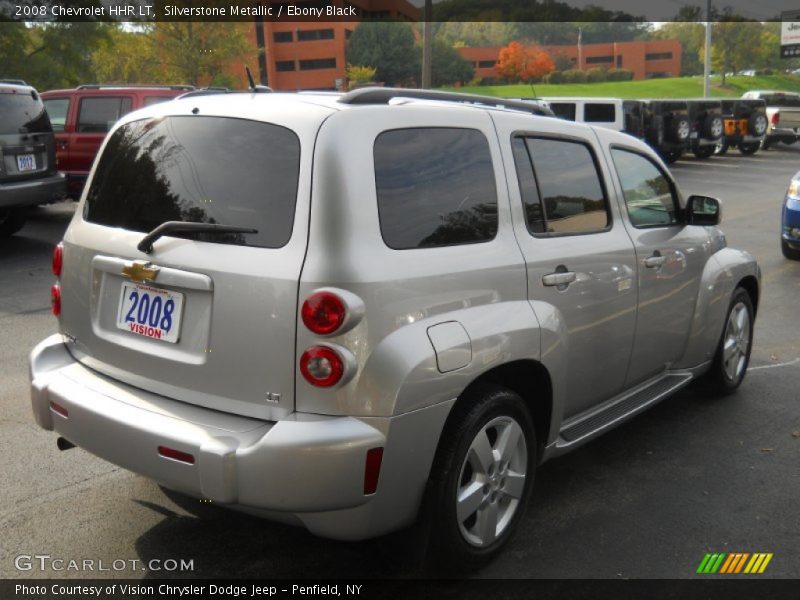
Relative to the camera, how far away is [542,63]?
8156 centimetres

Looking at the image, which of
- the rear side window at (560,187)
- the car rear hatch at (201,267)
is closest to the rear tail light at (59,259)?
the car rear hatch at (201,267)

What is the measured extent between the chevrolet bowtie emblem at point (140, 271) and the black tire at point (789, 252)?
29.9 ft

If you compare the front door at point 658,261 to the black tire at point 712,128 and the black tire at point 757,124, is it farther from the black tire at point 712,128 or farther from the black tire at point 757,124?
the black tire at point 757,124

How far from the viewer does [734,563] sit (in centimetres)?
352

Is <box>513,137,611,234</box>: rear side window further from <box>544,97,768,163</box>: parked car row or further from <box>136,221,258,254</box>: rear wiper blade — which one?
<box>544,97,768,163</box>: parked car row

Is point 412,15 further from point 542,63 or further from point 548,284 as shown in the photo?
point 548,284

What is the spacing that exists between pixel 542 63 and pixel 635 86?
54.0ft

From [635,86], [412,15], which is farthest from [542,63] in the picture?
[412,15]

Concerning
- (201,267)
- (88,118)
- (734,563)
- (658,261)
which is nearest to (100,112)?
(88,118)

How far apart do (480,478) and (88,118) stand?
463 inches

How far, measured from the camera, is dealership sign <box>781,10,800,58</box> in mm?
55094

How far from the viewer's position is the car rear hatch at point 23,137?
10.3m

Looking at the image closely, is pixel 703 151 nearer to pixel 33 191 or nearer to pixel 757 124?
pixel 757 124

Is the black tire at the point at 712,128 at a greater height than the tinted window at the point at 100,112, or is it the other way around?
the tinted window at the point at 100,112
